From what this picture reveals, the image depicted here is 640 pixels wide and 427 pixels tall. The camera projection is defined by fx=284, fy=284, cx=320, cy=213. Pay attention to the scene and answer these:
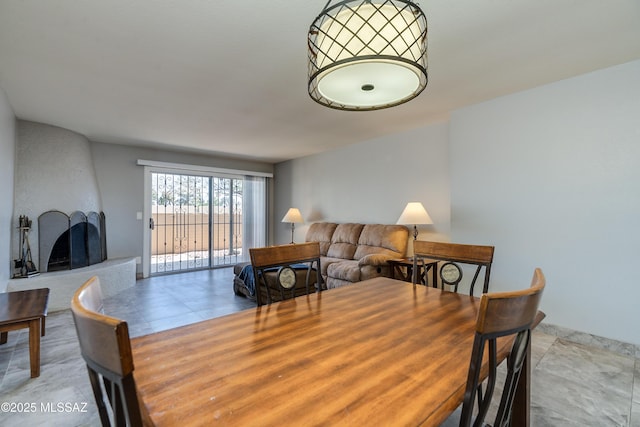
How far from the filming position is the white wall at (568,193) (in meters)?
2.35

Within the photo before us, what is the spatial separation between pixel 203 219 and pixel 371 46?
5.70m

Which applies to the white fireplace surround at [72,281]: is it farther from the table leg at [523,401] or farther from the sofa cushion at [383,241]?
the table leg at [523,401]

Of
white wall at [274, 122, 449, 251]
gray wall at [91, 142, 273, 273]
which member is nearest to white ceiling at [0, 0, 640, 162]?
white wall at [274, 122, 449, 251]

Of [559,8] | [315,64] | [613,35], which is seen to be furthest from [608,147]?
[315,64]

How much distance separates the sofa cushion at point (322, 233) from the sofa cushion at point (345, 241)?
124mm

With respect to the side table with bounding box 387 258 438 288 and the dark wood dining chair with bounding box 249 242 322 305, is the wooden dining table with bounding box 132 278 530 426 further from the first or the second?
the side table with bounding box 387 258 438 288

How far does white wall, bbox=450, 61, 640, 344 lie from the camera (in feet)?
7.70

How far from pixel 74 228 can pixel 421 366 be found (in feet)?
16.4

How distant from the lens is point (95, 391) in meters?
0.64

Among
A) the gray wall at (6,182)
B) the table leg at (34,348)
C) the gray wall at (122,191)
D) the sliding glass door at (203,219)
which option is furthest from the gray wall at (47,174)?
the table leg at (34,348)

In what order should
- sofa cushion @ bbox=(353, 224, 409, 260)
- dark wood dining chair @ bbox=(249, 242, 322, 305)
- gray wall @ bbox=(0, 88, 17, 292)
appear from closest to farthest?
dark wood dining chair @ bbox=(249, 242, 322, 305) < gray wall @ bbox=(0, 88, 17, 292) < sofa cushion @ bbox=(353, 224, 409, 260)

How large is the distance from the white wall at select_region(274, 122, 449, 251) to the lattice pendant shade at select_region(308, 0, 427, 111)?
2960 millimetres

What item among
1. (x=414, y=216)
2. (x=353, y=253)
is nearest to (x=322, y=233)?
(x=353, y=253)

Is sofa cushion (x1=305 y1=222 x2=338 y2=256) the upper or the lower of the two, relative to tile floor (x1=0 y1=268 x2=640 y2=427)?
upper
